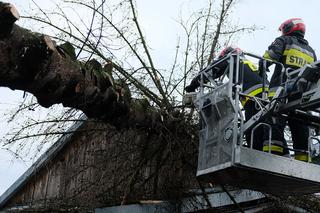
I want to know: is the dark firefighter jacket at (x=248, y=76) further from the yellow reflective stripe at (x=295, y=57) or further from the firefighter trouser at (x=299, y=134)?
the firefighter trouser at (x=299, y=134)

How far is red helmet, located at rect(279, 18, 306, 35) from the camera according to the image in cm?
628

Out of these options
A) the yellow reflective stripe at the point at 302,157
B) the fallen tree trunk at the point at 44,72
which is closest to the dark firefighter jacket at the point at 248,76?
the yellow reflective stripe at the point at 302,157

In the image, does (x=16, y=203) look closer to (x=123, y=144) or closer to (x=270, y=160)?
(x=123, y=144)

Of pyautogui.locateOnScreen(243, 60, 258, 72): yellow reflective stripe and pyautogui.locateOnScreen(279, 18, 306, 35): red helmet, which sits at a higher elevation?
pyautogui.locateOnScreen(279, 18, 306, 35): red helmet

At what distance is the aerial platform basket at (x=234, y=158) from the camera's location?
532cm

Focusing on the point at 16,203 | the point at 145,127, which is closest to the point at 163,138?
the point at 145,127

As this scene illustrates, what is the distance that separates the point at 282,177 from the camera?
550 centimetres

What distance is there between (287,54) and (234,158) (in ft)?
4.98

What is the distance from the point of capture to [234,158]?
526 centimetres

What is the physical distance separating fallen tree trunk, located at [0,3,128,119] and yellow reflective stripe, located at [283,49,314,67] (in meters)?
1.94

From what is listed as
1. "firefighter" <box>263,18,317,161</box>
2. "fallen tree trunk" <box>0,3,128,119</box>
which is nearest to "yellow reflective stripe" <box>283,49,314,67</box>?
"firefighter" <box>263,18,317,161</box>

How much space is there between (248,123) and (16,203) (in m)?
8.62

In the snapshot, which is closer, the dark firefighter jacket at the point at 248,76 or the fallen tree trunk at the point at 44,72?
the fallen tree trunk at the point at 44,72

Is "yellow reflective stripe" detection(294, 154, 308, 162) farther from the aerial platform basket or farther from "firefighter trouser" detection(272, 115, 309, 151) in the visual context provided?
the aerial platform basket
